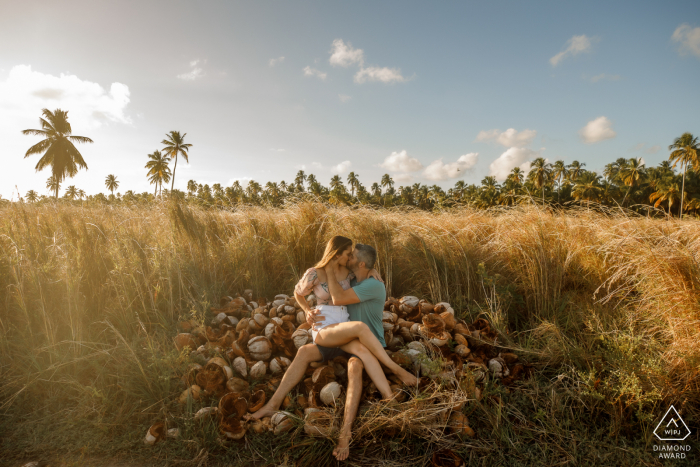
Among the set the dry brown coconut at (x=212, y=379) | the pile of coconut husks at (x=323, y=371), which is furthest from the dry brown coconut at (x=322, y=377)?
the dry brown coconut at (x=212, y=379)

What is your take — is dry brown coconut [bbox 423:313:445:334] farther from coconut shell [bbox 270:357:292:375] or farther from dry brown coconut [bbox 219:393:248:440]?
dry brown coconut [bbox 219:393:248:440]

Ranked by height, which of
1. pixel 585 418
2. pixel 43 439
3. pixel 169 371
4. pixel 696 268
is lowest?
pixel 585 418

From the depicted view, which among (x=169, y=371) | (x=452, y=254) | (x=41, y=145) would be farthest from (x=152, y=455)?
(x=41, y=145)

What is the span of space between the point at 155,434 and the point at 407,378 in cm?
179

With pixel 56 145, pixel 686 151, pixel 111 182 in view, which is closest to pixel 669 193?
pixel 686 151

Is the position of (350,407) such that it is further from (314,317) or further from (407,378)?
(314,317)

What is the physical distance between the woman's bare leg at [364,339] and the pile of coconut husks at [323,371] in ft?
0.33

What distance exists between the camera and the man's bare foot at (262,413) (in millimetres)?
2256

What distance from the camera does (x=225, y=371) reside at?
2580 mm

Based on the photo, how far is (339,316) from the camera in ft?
9.23

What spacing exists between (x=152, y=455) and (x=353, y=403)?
134 centimetres

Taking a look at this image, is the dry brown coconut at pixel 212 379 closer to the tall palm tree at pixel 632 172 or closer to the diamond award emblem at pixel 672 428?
the diamond award emblem at pixel 672 428

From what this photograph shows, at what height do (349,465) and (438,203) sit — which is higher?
(438,203)

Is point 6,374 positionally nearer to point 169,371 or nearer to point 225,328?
point 169,371
